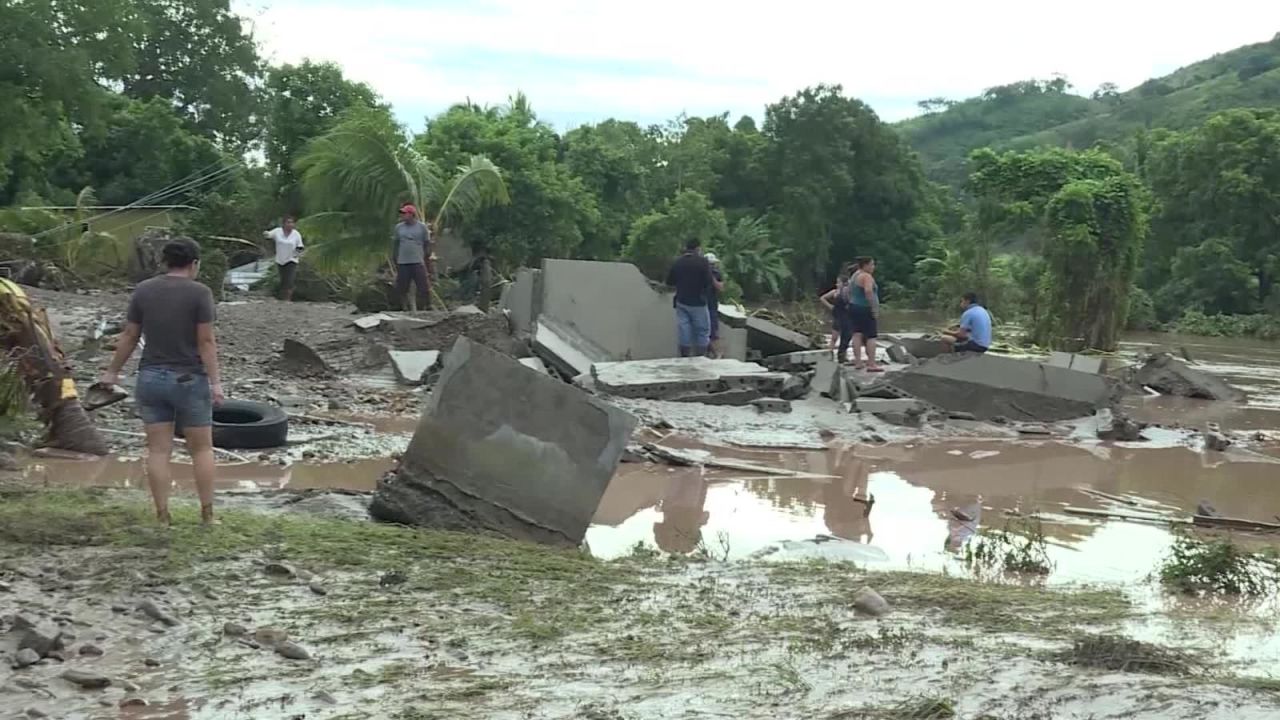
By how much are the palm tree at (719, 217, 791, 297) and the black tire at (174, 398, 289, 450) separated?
3515 cm

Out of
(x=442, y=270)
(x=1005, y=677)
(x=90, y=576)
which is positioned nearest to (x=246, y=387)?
(x=90, y=576)

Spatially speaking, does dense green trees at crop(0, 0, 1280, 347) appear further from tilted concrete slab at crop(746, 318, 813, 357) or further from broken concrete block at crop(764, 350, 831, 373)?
broken concrete block at crop(764, 350, 831, 373)

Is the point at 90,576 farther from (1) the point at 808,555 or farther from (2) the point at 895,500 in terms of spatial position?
(2) the point at 895,500

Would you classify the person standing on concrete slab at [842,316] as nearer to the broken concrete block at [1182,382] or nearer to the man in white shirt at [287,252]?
the broken concrete block at [1182,382]

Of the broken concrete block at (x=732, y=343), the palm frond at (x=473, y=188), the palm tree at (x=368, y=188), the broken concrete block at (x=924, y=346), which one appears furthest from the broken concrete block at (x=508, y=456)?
the palm frond at (x=473, y=188)

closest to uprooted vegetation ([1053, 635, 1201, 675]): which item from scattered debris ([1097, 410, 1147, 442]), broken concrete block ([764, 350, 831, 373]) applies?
scattered debris ([1097, 410, 1147, 442])

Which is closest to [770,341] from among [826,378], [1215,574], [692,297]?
[692,297]

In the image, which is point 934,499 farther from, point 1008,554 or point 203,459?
point 203,459

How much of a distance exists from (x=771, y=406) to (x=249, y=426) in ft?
20.2

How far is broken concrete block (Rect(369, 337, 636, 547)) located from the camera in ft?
23.6

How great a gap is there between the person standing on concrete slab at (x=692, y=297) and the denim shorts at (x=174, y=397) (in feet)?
30.3

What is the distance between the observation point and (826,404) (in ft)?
47.1

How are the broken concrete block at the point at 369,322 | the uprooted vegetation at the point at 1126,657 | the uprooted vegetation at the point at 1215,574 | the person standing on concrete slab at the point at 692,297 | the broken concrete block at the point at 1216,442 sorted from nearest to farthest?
the uprooted vegetation at the point at 1126,657, the uprooted vegetation at the point at 1215,574, the broken concrete block at the point at 1216,442, the person standing on concrete slab at the point at 692,297, the broken concrete block at the point at 369,322

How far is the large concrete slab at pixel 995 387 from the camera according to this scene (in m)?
14.4
